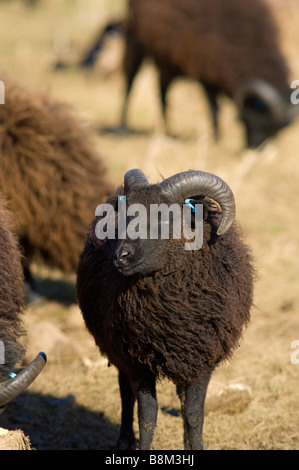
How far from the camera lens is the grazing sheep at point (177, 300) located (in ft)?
12.5

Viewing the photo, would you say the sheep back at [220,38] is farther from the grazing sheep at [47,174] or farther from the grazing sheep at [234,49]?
the grazing sheep at [47,174]

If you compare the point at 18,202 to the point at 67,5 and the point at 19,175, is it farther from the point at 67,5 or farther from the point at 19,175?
the point at 67,5

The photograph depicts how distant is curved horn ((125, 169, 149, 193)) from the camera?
152 inches

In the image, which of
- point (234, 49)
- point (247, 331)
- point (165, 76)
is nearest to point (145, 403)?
point (247, 331)

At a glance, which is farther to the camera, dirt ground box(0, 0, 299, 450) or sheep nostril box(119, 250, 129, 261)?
dirt ground box(0, 0, 299, 450)

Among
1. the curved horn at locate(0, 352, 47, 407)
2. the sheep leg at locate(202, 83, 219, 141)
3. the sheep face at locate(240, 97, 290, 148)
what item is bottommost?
the curved horn at locate(0, 352, 47, 407)

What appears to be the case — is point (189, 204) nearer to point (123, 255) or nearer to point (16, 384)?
point (123, 255)

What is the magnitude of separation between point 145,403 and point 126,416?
1.81 ft

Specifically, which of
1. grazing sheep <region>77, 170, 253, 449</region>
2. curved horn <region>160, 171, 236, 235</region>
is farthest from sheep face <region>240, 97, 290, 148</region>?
curved horn <region>160, 171, 236, 235</region>

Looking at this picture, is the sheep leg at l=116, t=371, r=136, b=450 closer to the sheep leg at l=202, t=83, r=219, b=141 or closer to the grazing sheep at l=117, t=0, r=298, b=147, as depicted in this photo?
the grazing sheep at l=117, t=0, r=298, b=147

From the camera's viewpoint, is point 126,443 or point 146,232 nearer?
point 146,232

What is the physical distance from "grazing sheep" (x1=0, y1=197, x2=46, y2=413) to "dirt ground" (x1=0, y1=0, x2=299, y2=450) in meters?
0.92

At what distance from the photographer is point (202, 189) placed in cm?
382

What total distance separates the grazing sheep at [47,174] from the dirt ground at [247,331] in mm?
630
